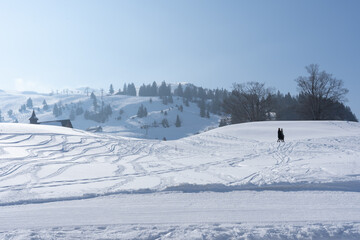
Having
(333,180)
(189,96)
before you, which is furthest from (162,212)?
(189,96)

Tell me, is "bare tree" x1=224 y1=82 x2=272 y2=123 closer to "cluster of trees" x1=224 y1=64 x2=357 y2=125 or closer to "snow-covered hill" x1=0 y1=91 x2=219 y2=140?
"cluster of trees" x1=224 y1=64 x2=357 y2=125

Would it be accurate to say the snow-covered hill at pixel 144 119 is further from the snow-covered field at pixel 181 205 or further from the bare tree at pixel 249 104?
the snow-covered field at pixel 181 205

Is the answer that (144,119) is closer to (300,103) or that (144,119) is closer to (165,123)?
(165,123)

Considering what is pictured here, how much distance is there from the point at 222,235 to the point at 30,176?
6556 mm

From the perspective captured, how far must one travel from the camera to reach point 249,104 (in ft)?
131

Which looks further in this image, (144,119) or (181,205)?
(144,119)

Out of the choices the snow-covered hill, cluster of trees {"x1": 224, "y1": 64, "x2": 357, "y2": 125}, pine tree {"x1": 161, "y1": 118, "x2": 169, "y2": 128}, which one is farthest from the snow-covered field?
pine tree {"x1": 161, "y1": 118, "x2": 169, "y2": 128}

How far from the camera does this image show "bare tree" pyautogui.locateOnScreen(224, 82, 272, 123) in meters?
39.2

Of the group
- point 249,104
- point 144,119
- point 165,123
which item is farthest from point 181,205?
point 144,119

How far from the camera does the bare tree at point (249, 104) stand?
1545 inches

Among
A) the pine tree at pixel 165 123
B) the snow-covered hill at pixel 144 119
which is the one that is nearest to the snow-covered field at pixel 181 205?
the snow-covered hill at pixel 144 119

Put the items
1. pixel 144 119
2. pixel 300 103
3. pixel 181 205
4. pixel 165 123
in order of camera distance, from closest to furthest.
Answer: pixel 181 205
pixel 300 103
pixel 165 123
pixel 144 119

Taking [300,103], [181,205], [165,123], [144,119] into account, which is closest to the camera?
[181,205]

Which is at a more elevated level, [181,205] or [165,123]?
[181,205]
